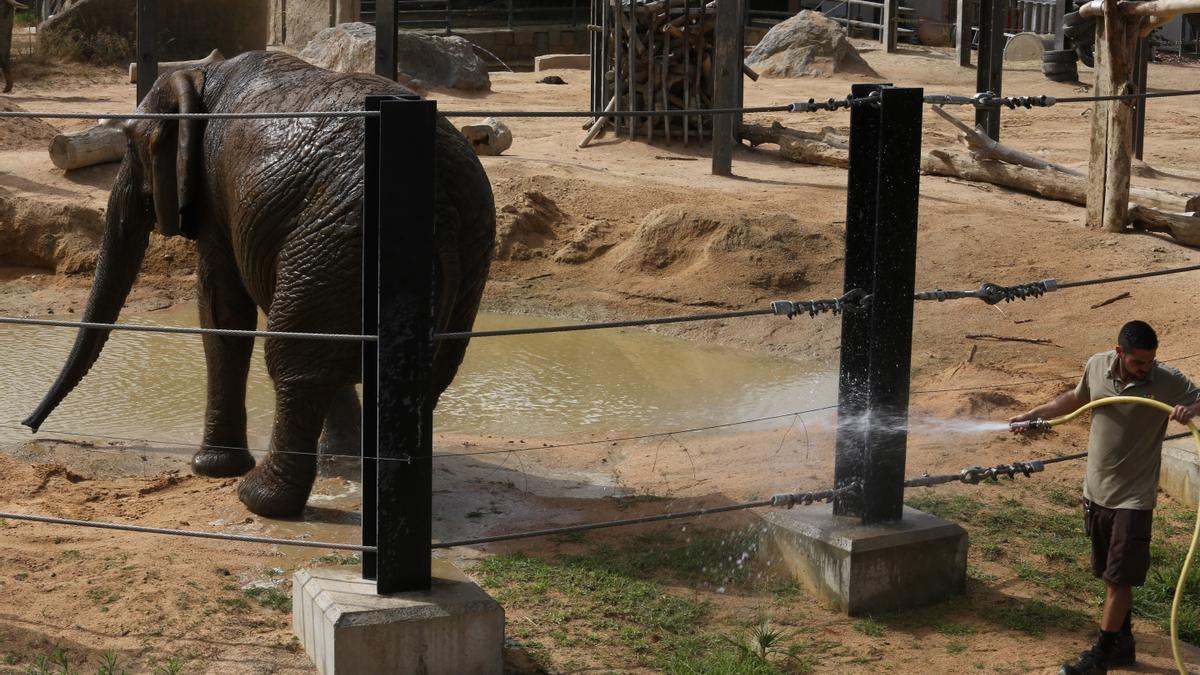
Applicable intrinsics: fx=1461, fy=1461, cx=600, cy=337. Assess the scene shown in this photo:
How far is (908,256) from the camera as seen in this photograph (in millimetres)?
4965

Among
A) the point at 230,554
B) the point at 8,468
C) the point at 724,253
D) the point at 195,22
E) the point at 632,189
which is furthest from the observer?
the point at 195,22

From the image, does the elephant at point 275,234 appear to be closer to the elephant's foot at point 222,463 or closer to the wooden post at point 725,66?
the elephant's foot at point 222,463

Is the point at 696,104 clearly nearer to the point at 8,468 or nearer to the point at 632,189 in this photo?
the point at 632,189

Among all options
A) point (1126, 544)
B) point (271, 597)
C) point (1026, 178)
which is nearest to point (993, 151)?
point (1026, 178)

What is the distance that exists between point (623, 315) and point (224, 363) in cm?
466

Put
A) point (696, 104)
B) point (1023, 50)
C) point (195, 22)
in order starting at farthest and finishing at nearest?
point (1023, 50)
point (195, 22)
point (696, 104)

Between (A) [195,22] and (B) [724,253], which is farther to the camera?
(A) [195,22]

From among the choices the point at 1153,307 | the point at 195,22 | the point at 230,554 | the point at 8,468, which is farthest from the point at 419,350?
the point at 195,22

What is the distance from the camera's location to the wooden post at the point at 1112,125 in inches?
454

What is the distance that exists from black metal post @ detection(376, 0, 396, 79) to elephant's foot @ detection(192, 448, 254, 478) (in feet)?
20.7

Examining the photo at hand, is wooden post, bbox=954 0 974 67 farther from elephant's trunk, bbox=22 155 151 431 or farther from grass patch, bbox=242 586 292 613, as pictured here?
grass patch, bbox=242 586 292 613

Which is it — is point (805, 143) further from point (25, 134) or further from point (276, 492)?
point (276, 492)

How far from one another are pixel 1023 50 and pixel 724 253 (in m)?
17.5

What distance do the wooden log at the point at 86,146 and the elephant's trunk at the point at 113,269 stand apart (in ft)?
18.1
